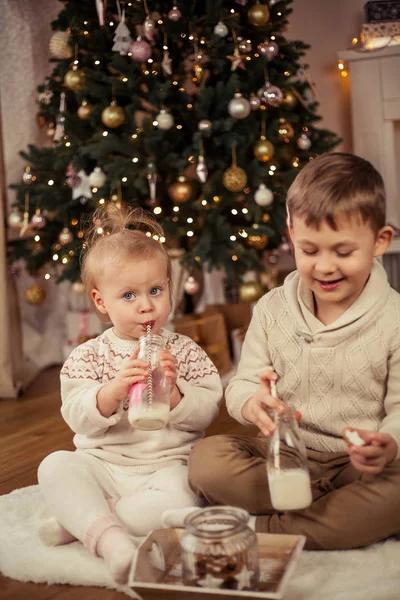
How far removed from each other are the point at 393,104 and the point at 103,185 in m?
1.62

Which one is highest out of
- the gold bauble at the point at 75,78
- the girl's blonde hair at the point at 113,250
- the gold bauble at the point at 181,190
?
the gold bauble at the point at 75,78

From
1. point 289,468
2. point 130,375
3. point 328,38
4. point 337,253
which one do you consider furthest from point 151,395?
point 328,38

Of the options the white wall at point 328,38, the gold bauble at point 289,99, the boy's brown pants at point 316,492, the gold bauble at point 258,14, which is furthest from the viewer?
the white wall at point 328,38

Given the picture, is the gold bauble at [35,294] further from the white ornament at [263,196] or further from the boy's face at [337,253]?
the boy's face at [337,253]

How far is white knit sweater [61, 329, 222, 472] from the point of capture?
1601 millimetres

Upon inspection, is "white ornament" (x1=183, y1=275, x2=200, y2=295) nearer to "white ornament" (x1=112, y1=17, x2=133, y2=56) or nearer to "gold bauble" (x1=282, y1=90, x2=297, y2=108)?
"gold bauble" (x1=282, y1=90, x2=297, y2=108)

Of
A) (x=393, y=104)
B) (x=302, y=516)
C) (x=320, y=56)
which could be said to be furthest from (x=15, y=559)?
(x=320, y=56)

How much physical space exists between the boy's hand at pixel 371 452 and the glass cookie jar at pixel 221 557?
24 centimetres

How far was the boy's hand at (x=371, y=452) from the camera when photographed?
4.19ft

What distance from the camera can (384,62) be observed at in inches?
150

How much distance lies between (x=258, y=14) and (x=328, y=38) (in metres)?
1.30

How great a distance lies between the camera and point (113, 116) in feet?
9.56

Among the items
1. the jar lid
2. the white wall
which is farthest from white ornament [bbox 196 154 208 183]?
the jar lid

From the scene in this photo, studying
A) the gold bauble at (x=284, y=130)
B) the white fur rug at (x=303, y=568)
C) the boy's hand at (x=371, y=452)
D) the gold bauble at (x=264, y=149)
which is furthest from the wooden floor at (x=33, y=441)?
the gold bauble at (x=284, y=130)
